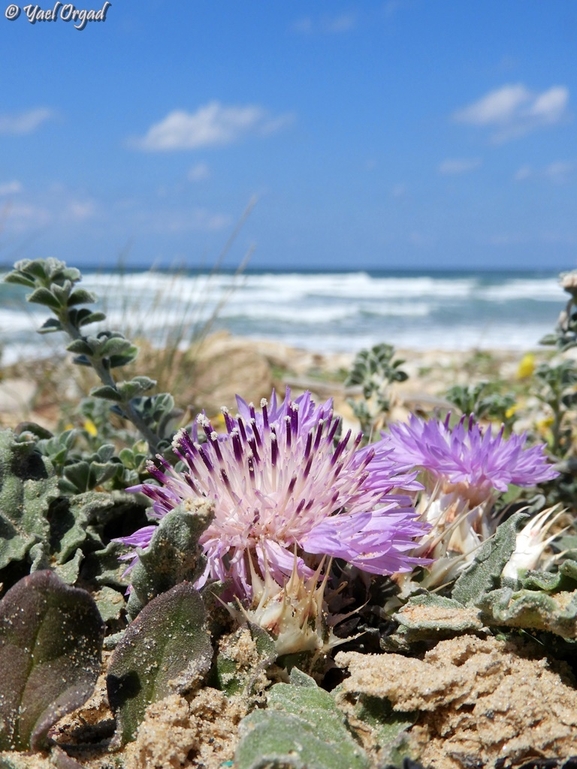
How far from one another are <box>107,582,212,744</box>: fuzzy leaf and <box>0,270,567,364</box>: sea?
109cm

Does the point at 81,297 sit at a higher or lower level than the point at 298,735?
higher

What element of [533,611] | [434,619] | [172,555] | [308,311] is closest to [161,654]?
[172,555]

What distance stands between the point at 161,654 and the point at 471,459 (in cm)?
89

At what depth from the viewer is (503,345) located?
19.1 m

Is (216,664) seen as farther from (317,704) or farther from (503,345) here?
(503,345)

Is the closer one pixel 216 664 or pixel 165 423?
pixel 216 664

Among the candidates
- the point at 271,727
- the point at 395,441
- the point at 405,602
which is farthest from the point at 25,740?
A: the point at 395,441

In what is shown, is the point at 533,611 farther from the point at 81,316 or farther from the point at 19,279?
the point at 19,279

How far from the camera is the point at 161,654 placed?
1.56m

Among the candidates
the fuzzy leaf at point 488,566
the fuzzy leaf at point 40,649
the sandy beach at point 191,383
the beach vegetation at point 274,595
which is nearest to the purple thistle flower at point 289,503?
the beach vegetation at point 274,595

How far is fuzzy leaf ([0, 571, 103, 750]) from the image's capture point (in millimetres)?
1485

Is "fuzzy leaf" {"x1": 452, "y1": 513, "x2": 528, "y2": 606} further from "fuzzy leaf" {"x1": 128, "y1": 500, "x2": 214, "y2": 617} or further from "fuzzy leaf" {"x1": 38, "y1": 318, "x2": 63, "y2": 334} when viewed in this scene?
"fuzzy leaf" {"x1": 38, "y1": 318, "x2": 63, "y2": 334}

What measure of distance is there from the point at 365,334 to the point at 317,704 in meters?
22.3

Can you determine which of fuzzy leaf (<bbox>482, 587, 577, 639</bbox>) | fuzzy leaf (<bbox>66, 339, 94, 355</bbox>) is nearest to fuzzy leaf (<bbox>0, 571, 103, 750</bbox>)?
fuzzy leaf (<bbox>482, 587, 577, 639</bbox>)
